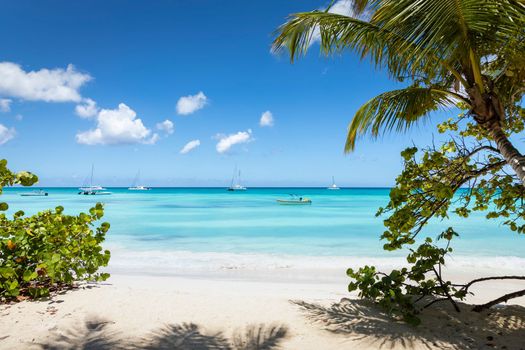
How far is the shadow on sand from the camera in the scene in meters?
2.68

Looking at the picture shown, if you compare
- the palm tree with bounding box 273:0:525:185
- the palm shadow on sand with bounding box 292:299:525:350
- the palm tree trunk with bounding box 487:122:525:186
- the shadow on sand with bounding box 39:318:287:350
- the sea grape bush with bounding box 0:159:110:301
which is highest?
the palm tree with bounding box 273:0:525:185

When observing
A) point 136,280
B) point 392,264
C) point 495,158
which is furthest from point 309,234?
point 495,158

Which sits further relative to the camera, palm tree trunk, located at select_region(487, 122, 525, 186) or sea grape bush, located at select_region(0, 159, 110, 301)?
sea grape bush, located at select_region(0, 159, 110, 301)

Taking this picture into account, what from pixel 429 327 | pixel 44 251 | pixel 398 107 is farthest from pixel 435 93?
pixel 44 251

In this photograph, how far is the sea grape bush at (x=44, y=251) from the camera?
11.7 ft

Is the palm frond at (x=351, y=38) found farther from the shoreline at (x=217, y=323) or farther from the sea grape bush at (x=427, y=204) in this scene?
the shoreline at (x=217, y=323)

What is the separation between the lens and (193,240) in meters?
15.0

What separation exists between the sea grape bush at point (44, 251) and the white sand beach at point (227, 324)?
0.79 ft

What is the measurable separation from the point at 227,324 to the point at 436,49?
10.1ft

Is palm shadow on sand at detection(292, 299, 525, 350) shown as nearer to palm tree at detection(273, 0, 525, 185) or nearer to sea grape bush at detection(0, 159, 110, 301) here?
palm tree at detection(273, 0, 525, 185)

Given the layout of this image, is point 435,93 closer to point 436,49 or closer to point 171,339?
point 436,49

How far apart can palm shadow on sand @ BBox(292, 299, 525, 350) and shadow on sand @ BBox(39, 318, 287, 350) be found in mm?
612

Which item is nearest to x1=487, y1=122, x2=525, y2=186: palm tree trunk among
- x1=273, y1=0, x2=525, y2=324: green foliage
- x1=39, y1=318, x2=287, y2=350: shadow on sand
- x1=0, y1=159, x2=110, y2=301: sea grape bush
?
x1=273, y1=0, x2=525, y2=324: green foliage

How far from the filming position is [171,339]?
111 inches
